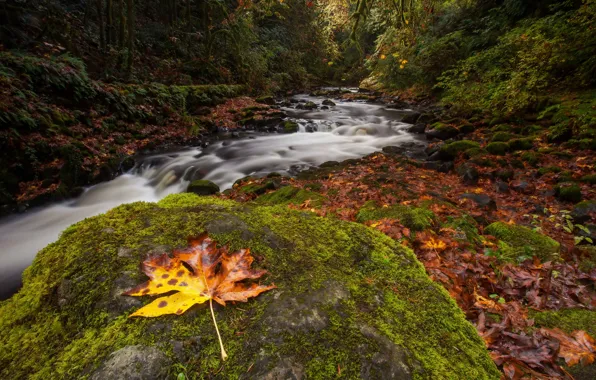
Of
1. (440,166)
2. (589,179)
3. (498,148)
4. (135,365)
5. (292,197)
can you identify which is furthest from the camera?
(498,148)

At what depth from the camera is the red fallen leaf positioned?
1641 millimetres

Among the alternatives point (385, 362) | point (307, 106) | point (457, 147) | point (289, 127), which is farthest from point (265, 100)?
point (385, 362)

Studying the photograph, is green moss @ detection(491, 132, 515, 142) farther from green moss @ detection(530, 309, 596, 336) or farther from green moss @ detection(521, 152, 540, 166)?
green moss @ detection(530, 309, 596, 336)

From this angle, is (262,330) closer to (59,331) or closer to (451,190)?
(59,331)

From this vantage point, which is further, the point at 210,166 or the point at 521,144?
the point at 210,166

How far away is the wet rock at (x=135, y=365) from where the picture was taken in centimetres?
76

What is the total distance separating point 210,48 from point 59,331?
62.2ft

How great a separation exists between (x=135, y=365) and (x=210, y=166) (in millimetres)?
8537

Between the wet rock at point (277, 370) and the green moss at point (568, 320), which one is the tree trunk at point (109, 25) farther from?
the green moss at point (568, 320)

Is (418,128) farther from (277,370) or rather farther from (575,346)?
(277,370)

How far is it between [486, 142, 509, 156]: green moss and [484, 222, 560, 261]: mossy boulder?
4.55m

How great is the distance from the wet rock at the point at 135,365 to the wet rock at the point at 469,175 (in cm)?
682

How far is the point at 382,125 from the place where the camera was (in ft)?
43.8

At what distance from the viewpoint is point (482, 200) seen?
5.15 m
